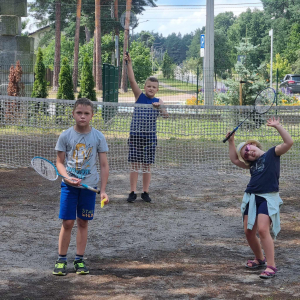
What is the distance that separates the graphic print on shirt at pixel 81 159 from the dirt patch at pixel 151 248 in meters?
0.86

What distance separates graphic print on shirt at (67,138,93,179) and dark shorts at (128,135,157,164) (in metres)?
2.54

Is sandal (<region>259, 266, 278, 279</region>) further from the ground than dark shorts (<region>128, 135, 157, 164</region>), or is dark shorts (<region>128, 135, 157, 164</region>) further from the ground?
dark shorts (<region>128, 135, 157, 164</region>)

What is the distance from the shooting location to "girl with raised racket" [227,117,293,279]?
177 inches

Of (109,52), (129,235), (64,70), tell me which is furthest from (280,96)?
(109,52)

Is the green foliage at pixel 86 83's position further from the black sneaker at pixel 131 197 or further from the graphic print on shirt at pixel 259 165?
the graphic print on shirt at pixel 259 165

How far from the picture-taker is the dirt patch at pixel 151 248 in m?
4.14

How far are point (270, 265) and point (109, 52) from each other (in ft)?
143

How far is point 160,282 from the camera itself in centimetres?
432

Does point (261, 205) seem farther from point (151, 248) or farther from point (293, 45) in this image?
point (293, 45)

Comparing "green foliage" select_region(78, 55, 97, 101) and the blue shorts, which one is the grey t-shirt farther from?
"green foliage" select_region(78, 55, 97, 101)

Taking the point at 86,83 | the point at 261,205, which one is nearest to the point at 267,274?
the point at 261,205

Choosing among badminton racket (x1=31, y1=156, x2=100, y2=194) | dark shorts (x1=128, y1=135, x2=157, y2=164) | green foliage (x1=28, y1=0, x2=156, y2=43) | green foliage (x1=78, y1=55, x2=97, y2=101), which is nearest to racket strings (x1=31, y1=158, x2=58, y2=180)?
badminton racket (x1=31, y1=156, x2=100, y2=194)

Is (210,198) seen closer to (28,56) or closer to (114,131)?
(114,131)

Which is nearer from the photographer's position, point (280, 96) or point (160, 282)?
point (160, 282)
